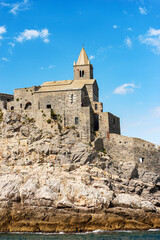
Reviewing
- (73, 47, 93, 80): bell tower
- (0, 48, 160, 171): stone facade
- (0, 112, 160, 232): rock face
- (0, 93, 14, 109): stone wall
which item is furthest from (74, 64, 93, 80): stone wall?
(0, 93, 14, 109): stone wall

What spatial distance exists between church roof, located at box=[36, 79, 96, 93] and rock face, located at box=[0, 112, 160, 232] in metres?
6.77

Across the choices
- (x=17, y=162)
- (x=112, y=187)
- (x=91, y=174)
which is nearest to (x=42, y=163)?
(x=17, y=162)

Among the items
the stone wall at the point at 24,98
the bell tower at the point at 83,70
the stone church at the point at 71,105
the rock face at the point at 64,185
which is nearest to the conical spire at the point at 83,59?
the bell tower at the point at 83,70

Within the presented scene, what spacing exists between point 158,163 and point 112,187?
12.1 metres

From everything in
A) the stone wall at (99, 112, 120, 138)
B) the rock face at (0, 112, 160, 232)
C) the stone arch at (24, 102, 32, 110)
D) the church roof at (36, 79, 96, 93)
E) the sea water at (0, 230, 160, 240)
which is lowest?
the sea water at (0, 230, 160, 240)

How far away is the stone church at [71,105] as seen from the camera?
189 ft

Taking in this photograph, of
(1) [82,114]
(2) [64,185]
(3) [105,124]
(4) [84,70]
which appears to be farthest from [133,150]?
(4) [84,70]

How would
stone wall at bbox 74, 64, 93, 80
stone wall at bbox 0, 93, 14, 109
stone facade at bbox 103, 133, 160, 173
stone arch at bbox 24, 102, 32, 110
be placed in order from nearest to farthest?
stone facade at bbox 103, 133, 160, 173, stone arch at bbox 24, 102, 32, 110, stone wall at bbox 0, 93, 14, 109, stone wall at bbox 74, 64, 93, 80

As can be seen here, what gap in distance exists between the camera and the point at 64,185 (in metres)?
47.0

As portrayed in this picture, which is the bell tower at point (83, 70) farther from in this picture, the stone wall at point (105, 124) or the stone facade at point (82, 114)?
the stone wall at point (105, 124)

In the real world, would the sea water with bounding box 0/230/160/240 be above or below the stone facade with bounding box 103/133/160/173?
below

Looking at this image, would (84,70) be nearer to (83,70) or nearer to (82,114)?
(83,70)

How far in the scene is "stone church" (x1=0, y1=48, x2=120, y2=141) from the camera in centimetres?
5762

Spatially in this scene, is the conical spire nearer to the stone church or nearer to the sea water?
the stone church
